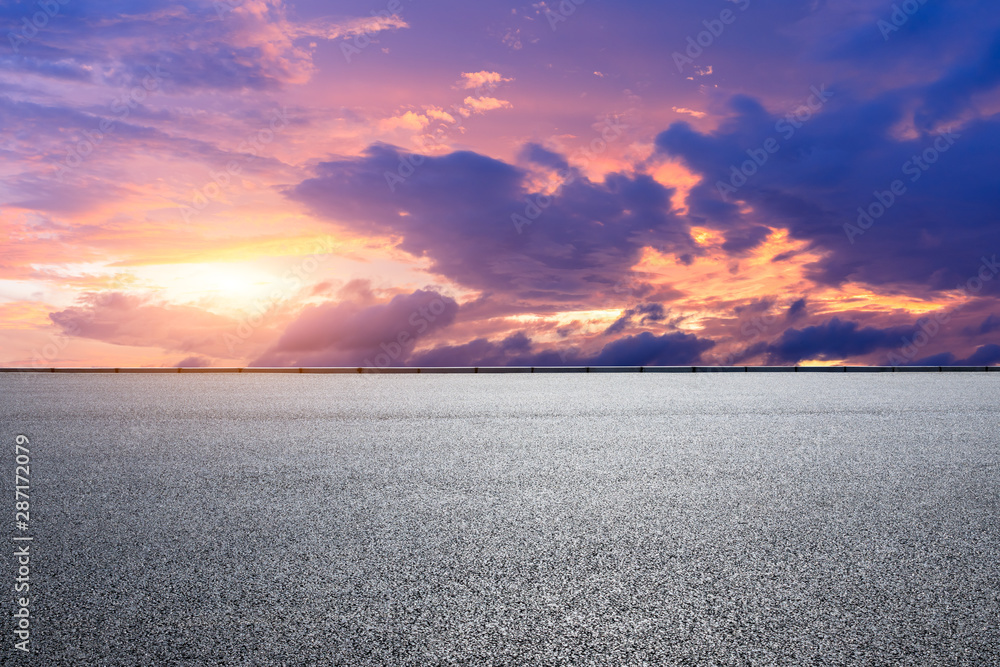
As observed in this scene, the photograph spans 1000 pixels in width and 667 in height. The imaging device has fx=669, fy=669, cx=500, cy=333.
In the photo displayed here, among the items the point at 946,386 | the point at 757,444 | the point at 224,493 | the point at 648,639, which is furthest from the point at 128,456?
the point at 946,386

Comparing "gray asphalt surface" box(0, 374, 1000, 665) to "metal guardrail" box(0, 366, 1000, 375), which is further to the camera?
"metal guardrail" box(0, 366, 1000, 375)

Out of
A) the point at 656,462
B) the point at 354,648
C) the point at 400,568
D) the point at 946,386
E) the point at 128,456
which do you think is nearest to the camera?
the point at 354,648

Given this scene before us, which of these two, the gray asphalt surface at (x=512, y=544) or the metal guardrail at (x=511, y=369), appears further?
the metal guardrail at (x=511, y=369)

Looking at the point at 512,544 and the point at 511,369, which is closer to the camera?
the point at 512,544

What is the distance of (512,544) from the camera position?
14.9 feet

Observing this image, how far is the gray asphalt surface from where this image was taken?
3.22m

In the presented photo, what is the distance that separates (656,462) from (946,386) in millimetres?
14919

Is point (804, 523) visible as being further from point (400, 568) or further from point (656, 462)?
point (400, 568)

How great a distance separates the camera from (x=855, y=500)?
583 cm

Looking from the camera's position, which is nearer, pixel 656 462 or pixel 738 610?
pixel 738 610

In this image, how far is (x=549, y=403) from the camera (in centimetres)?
1370

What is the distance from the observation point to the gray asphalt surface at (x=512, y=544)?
10.6 feet

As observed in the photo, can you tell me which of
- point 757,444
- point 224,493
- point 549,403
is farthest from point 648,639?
point 549,403

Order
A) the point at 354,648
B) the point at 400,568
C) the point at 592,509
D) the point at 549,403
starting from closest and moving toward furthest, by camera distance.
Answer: the point at 354,648, the point at 400,568, the point at 592,509, the point at 549,403
